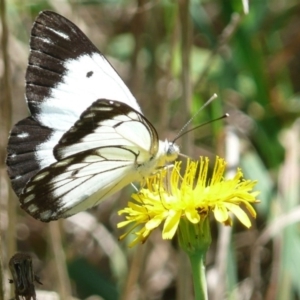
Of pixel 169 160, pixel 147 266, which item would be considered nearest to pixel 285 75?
pixel 147 266

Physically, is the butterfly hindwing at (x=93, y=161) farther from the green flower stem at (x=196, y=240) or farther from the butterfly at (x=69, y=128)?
the green flower stem at (x=196, y=240)

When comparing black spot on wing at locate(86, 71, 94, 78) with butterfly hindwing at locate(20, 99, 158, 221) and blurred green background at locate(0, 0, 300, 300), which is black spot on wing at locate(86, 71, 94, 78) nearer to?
butterfly hindwing at locate(20, 99, 158, 221)

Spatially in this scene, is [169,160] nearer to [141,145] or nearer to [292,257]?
[141,145]

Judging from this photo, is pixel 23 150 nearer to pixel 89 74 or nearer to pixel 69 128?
pixel 69 128

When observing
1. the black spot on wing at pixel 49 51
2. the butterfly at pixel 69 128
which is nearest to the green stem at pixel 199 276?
the butterfly at pixel 69 128

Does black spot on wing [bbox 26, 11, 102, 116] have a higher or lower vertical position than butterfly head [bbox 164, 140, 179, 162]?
higher

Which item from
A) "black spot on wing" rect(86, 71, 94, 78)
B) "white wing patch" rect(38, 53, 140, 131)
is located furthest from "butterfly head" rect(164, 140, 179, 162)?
"black spot on wing" rect(86, 71, 94, 78)
